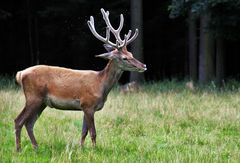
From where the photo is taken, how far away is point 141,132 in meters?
7.91

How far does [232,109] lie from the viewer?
31.3 feet

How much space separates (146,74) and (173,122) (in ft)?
60.1

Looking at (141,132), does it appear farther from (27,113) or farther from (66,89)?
(27,113)

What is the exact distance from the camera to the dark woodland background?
21.3 meters

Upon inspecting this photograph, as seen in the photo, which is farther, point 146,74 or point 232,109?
point 146,74

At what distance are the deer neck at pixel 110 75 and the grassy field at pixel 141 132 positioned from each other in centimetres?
75

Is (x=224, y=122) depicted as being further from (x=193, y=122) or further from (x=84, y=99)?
(x=84, y=99)

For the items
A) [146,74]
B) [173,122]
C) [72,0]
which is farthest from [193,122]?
[146,74]

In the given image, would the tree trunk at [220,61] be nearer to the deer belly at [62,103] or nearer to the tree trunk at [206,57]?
the tree trunk at [206,57]

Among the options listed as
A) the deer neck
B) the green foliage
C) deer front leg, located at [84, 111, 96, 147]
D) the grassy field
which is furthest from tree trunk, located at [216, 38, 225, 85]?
deer front leg, located at [84, 111, 96, 147]

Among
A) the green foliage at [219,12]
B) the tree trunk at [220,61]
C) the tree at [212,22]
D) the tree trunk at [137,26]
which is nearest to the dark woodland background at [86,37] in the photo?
the tree trunk at [137,26]

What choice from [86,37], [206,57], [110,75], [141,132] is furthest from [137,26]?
[110,75]

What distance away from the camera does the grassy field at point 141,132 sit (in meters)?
5.75

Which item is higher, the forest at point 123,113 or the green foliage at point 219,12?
the green foliage at point 219,12
